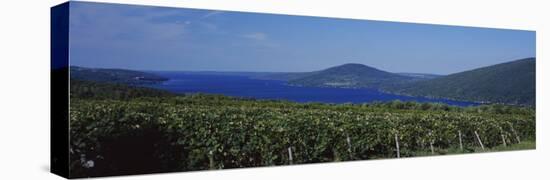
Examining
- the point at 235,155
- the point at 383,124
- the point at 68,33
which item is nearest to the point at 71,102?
the point at 68,33

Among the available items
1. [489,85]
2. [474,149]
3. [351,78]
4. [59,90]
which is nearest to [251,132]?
[351,78]

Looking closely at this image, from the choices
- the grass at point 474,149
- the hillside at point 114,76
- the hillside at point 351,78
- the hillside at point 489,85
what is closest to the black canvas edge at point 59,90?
the hillside at point 114,76

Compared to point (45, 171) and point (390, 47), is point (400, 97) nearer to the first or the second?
point (390, 47)

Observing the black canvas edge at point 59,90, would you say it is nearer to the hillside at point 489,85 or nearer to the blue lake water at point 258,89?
the blue lake water at point 258,89

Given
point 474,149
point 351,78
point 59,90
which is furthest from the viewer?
point 474,149

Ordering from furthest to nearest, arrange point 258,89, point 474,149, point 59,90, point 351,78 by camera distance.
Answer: point 474,149 < point 351,78 < point 258,89 < point 59,90

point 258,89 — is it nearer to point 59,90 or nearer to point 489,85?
point 59,90
